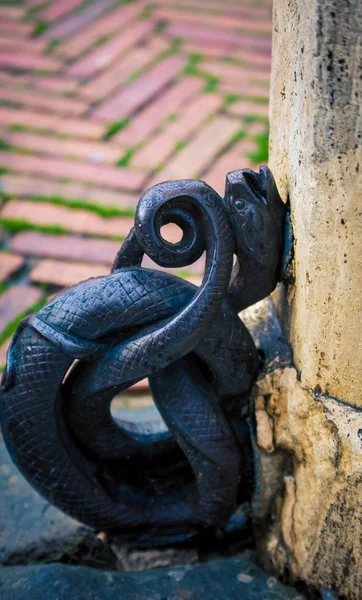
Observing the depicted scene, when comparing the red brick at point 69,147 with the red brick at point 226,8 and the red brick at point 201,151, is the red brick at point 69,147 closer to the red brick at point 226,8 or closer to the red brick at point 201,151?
the red brick at point 201,151

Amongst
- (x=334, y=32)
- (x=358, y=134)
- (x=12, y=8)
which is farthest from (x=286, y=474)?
(x=12, y=8)

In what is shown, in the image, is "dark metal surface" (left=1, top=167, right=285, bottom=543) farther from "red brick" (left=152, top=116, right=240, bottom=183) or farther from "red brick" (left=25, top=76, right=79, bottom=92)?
"red brick" (left=25, top=76, right=79, bottom=92)

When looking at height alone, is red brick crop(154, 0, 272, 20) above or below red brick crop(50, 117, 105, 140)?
above

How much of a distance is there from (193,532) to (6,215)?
132 centimetres

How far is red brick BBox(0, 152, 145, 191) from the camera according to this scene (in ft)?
7.95

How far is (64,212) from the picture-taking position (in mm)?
2324

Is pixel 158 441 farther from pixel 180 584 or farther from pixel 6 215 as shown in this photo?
pixel 6 215

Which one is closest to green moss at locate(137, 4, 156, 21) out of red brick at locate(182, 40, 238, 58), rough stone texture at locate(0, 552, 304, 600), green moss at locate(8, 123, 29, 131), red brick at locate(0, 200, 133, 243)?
red brick at locate(182, 40, 238, 58)

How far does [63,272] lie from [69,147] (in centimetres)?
63

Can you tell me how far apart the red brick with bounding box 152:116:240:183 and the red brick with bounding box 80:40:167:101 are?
0.44 m

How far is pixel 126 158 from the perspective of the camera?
2.52 meters

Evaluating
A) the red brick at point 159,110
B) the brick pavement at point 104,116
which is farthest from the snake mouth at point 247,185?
the red brick at point 159,110

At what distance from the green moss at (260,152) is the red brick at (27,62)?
34.9 inches

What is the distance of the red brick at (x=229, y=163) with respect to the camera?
7.80ft
